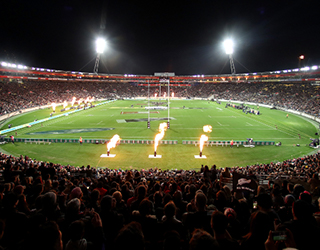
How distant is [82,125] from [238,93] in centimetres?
8767

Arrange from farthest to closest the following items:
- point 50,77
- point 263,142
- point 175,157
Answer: point 50,77 < point 263,142 < point 175,157

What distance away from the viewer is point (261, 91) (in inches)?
3782

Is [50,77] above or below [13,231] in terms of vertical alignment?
above

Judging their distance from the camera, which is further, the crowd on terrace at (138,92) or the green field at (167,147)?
the crowd on terrace at (138,92)

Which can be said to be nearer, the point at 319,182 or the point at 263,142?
the point at 319,182

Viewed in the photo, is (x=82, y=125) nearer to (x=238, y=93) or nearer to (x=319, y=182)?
(x=319, y=182)

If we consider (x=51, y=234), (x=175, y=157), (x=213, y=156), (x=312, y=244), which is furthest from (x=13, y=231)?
(x=213, y=156)

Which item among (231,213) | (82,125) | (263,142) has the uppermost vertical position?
(82,125)

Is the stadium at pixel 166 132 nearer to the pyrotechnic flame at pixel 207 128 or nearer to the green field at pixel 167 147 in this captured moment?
the green field at pixel 167 147

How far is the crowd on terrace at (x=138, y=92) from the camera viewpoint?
205 feet

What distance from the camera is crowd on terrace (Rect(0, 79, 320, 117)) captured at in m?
62.4

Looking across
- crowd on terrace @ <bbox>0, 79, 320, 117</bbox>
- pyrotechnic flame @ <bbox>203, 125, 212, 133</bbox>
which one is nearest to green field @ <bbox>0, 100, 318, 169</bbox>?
pyrotechnic flame @ <bbox>203, 125, 212, 133</bbox>

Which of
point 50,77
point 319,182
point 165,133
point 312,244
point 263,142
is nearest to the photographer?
point 312,244

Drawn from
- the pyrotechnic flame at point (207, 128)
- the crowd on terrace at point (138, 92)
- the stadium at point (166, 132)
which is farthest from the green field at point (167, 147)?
the crowd on terrace at point (138, 92)
